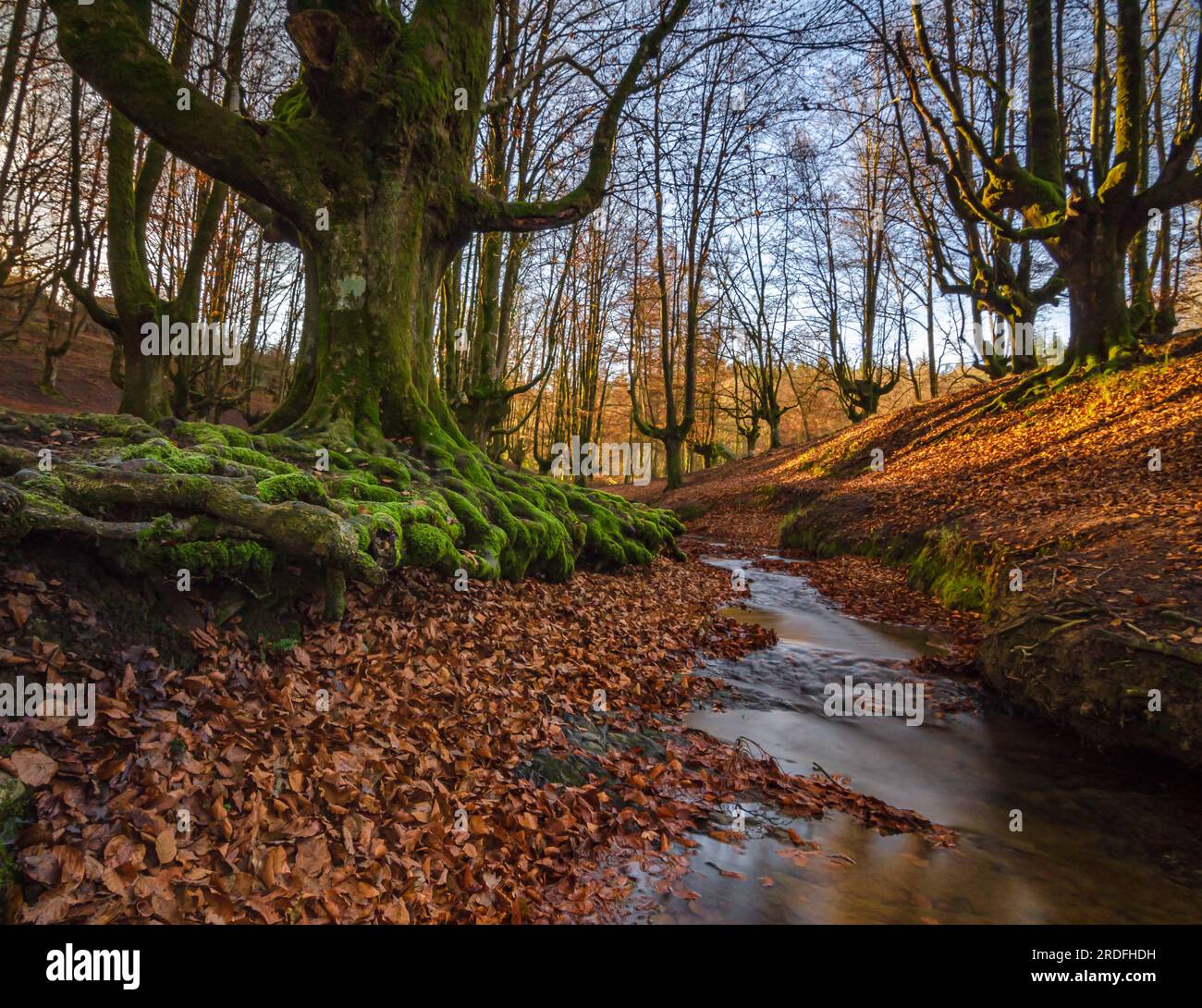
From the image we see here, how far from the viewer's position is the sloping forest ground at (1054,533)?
4.70m

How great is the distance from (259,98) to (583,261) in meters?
12.8

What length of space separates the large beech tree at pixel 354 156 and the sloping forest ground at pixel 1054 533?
22.7ft

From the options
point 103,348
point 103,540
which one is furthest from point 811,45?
point 103,348

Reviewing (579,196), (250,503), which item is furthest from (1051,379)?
(250,503)

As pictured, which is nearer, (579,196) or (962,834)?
(962,834)

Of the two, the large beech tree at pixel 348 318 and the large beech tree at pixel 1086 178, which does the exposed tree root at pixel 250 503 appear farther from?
the large beech tree at pixel 1086 178

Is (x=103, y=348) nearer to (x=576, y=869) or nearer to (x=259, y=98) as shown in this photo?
(x=259, y=98)

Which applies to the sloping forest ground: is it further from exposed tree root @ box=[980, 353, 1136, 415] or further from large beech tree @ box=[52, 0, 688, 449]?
large beech tree @ box=[52, 0, 688, 449]

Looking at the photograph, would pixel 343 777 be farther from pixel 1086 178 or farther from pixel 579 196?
pixel 1086 178

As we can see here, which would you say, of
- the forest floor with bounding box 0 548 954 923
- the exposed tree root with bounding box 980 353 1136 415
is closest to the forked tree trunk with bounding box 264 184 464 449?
the forest floor with bounding box 0 548 954 923

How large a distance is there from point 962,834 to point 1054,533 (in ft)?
17.5

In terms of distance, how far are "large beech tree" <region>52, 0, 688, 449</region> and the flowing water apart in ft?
17.8

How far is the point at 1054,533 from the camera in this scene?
7.40 meters

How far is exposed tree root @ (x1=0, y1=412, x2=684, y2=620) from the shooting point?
3338 mm
